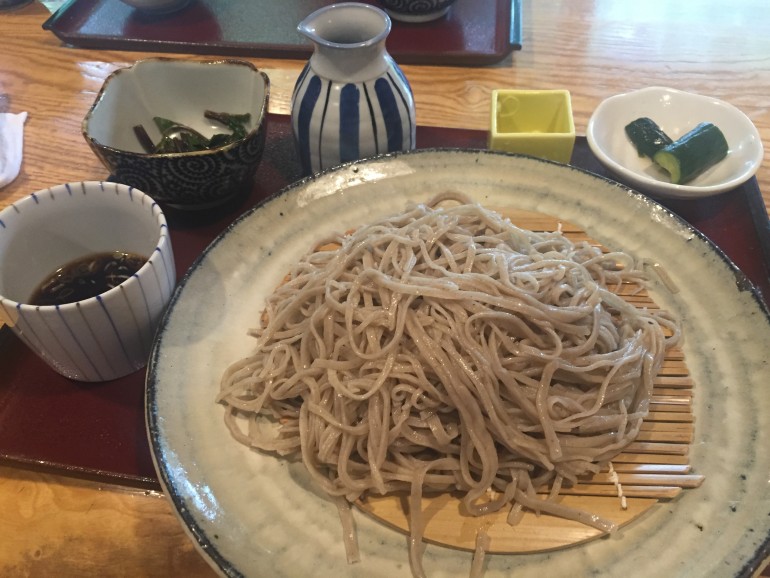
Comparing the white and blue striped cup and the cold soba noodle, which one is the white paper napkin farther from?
the cold soba noodle

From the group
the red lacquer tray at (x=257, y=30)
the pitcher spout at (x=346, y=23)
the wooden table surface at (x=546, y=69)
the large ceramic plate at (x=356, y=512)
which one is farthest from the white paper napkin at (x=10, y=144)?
the pitcher spout at (x=346, y=23)

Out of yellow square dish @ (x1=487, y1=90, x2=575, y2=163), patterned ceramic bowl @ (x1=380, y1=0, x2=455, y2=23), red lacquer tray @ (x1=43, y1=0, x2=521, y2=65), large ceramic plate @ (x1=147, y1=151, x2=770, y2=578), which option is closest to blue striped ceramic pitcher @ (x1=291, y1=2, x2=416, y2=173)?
large ceramic plate @ (x1=147, y1=151, x2=770, y2=578)

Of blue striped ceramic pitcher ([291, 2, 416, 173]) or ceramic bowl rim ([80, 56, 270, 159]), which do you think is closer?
A: ceramic bowl rim ([80, 56, 270, 159])

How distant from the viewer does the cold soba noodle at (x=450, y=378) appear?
150cm

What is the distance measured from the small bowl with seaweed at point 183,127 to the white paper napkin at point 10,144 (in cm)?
64

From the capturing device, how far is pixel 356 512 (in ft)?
4.88

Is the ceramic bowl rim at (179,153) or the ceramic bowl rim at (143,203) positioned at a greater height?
the ceramic bowl rim at (179,153)

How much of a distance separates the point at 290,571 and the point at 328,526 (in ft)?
0.49

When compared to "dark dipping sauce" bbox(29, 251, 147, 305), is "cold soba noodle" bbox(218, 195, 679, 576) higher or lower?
lower

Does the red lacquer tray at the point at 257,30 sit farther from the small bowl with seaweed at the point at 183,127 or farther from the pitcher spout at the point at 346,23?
the pitcher spout at the point at 346,23

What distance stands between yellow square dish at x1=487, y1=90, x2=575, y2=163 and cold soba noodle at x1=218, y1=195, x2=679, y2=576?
73cm

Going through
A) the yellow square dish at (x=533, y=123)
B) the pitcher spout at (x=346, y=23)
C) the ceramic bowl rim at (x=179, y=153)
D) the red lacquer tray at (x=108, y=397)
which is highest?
the pitcher spout at (x=346, y=23)

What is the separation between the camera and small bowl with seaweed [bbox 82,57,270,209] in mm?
2027

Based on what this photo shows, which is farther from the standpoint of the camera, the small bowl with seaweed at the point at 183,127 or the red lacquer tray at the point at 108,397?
the small bowl with seaweed at the point at 183,127
